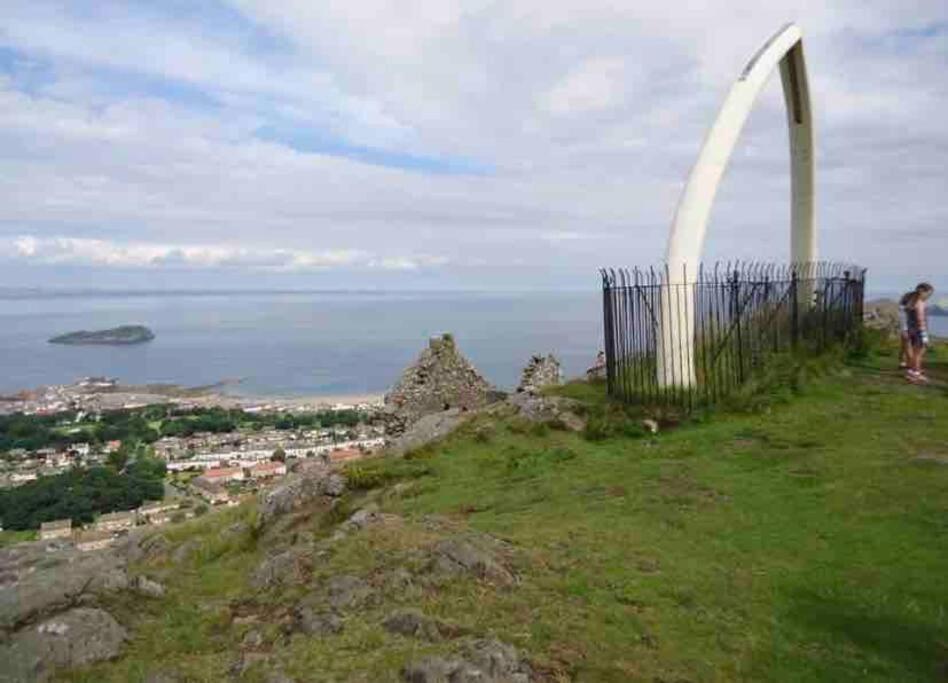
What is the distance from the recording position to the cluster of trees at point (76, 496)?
A: 75.4ft

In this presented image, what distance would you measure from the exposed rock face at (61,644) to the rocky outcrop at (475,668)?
275cm

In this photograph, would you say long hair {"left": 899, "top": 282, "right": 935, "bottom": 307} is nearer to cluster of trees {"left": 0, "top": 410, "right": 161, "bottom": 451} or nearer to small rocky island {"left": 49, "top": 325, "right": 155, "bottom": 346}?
cluster of trees {"left": 0, "top": 410, "right": 161, "bottom": 451}

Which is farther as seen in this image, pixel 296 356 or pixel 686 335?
pixel 296 356

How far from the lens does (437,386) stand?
62.2 ft

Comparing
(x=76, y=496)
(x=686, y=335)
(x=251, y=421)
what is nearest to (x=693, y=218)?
(x=686, y=335)

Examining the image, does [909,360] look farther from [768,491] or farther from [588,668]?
[588,668]

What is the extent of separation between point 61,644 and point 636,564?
479 cm

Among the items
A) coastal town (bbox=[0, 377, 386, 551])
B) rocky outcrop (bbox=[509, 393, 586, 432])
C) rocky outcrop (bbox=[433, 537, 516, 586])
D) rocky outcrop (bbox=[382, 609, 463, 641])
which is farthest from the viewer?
coastal town (bbox=[0, 377, 386, 551])

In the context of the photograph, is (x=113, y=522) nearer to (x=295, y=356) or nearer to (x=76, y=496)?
(x=76, y=496)

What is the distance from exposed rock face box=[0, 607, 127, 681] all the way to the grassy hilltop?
0.18 meters

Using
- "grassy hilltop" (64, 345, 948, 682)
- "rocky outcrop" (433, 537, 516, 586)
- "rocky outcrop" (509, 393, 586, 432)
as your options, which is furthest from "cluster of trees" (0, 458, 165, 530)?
"rocky outcrop" (433, 537, 516, 586)

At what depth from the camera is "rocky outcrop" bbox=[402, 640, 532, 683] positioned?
490 centimetres

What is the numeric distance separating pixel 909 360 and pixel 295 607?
43.1 feet

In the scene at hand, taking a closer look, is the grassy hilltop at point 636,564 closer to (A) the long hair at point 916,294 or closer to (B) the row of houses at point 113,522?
(A) the long hair at point 916,294
